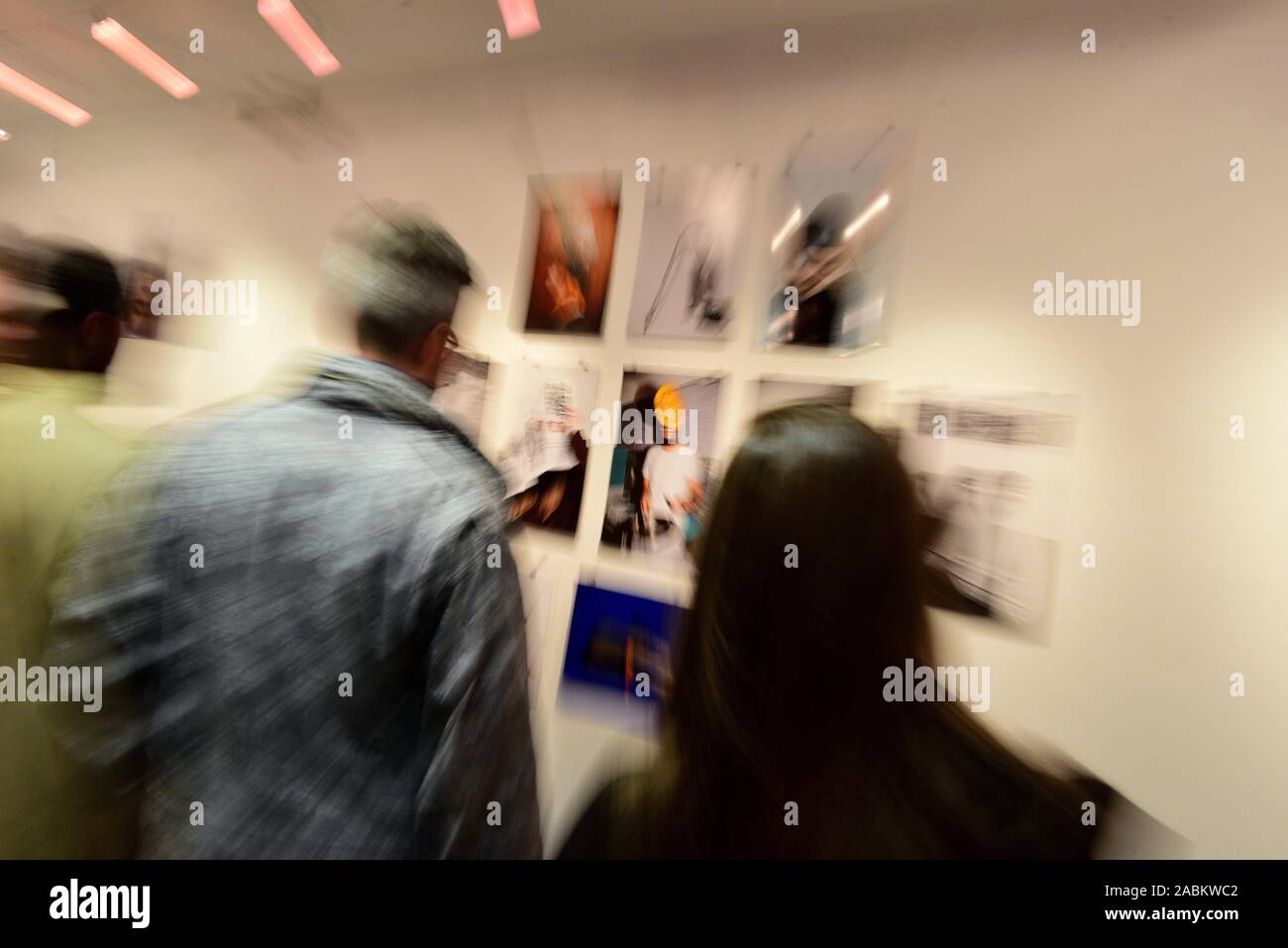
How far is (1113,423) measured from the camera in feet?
2.83

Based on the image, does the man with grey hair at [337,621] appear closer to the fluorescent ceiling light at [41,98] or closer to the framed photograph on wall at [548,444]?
the framed photograph on wall at [548,444]

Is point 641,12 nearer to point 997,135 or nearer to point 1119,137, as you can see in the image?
point 997,135

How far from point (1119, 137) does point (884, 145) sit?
0.38 metres

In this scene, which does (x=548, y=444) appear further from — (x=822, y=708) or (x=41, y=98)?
(x=41, y=98)

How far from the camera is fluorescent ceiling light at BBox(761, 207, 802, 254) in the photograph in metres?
0.89

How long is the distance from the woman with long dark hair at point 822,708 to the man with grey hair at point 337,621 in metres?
0.27

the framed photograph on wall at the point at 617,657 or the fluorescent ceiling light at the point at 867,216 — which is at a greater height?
the fluorescent ceiling light at the point at 867,216

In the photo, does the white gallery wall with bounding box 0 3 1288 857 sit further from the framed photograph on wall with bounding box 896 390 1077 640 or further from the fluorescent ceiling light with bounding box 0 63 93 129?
the fluorescent ceiling light with bounding box 0 63 93 129

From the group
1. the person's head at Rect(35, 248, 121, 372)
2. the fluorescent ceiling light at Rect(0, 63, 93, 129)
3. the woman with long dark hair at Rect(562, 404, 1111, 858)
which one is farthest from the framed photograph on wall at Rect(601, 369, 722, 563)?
the fluorescent ceiling light at Rect(0, 63, 93, 129)

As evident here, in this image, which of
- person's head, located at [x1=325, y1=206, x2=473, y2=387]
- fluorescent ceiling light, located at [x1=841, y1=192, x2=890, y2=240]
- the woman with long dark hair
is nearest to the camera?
the woman with long dark hair

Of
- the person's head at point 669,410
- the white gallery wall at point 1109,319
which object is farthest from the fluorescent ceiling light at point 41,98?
the person's head at point 669,410

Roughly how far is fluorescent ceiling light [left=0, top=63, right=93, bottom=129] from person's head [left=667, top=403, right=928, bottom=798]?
1390mm

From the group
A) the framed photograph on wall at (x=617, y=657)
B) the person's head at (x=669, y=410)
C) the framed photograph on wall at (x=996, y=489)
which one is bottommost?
the framed photograph on wall at (x=617, y=657)

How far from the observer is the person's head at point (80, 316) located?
900 mm
